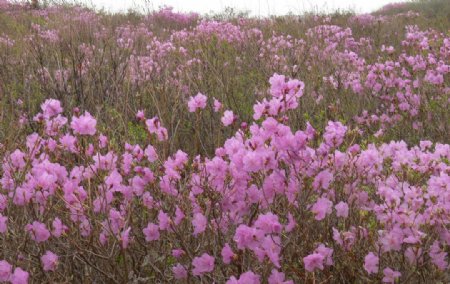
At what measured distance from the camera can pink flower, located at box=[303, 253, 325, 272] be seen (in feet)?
5.76

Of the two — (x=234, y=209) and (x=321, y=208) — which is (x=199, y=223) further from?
(x=321, y=208)

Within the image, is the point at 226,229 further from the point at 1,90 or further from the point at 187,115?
the point at 1,90

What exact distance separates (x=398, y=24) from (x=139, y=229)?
10.7 meters

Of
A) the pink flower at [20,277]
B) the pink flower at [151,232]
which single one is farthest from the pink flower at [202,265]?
the pink flower at [20,277]

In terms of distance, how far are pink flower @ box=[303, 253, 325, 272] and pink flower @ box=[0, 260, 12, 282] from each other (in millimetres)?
1106

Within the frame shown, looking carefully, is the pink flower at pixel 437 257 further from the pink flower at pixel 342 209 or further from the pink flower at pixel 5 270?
the pink flower at pixel 5 270

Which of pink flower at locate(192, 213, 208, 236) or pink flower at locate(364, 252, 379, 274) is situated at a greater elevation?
pink flower at locate(192, 213, 208, 236)

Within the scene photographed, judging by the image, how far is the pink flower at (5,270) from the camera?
6.11 feet

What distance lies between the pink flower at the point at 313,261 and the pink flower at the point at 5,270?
1.11 metres

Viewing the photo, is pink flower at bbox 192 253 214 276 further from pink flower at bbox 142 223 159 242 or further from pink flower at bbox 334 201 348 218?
pink flower at bbox 334 201 348 218

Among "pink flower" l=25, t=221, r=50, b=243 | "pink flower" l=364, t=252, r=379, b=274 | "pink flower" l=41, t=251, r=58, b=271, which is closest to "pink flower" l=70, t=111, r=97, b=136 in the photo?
"pink flower" l=25, t=221, r=50, b=243

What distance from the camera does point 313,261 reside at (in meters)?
1.78

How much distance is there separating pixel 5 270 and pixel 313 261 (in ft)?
3.77

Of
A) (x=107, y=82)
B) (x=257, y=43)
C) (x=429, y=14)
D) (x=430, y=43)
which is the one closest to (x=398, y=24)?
(x=429, y=14)
